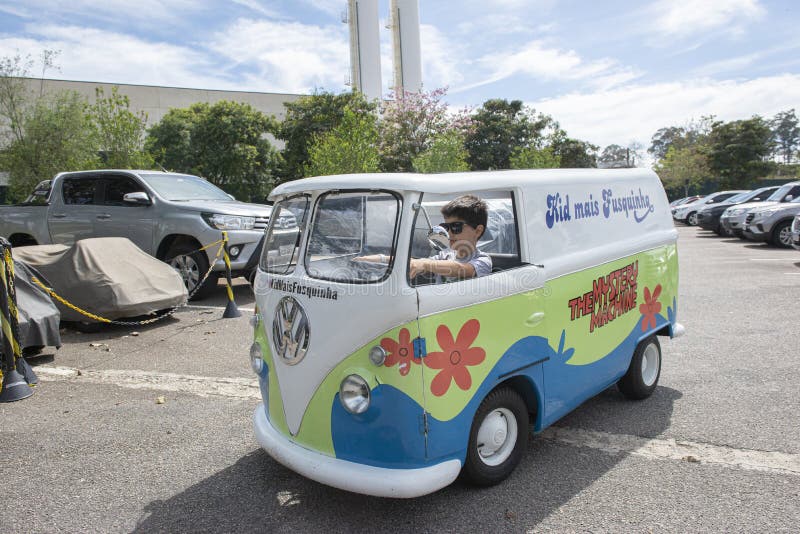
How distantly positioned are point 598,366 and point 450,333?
165 cm

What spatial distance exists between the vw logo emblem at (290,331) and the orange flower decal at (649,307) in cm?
284

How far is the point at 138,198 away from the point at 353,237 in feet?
24.1

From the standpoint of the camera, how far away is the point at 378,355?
293 centimetres

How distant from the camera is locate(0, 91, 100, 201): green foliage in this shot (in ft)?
79.4

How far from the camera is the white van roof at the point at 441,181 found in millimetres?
3098

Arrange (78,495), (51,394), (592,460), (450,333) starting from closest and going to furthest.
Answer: (450,333) → (78,495) → (592,460) → (51,394)

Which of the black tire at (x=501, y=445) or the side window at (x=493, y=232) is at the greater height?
the side window at (x=493, y=232)

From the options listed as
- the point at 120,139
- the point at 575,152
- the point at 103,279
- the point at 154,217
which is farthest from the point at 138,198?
the point at 575,152

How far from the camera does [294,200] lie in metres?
3.69

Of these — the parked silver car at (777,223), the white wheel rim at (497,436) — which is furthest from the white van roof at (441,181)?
the parked silver car at (777,223)

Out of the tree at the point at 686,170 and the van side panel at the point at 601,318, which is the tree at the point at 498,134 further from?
the van side panel at the point at 601,318

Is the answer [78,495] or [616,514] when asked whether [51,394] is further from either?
[616,514]

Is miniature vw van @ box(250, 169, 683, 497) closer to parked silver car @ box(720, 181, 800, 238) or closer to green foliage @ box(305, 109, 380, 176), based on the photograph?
green foliage @ box(305, 109, 380, 176)

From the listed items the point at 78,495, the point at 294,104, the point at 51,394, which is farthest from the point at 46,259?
the point at 294,104
